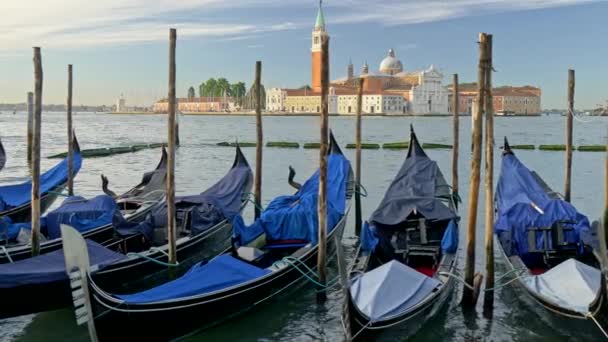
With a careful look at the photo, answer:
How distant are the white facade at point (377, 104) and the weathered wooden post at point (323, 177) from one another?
6794 centimetres

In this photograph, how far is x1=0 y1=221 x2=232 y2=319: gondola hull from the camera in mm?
4008

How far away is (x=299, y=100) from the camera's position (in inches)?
3081

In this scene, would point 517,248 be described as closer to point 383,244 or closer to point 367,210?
point 383,244

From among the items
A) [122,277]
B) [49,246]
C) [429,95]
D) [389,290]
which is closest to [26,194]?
[49,246]

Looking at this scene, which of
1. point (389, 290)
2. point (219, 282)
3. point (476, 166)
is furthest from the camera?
point (476, 166)

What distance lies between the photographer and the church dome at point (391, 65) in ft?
274

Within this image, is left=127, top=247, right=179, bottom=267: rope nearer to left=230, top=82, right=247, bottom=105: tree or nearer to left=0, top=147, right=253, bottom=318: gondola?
left=0, top=147, right=253, bottom=318: gondola

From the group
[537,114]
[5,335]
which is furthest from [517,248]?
[537,114]

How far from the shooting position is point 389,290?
156 inches

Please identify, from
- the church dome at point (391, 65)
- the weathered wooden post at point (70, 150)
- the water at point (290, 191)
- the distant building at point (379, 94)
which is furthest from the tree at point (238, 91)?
the weathered wooden post at point (70, 150)

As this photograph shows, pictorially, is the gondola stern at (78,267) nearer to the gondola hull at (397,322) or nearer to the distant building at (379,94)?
the gondola hull at (397,322)

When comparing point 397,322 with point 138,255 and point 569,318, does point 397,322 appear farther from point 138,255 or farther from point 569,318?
point 138,255

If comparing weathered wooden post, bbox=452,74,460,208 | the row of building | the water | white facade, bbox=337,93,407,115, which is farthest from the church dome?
weathered wooden post, bbox=452,74,460,208

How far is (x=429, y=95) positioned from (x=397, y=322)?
73.9 meters
